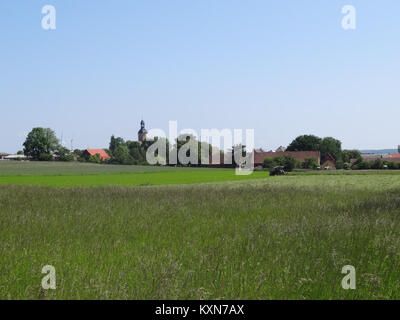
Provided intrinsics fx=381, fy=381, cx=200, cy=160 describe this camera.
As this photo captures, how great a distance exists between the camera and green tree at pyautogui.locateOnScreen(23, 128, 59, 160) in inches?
4131

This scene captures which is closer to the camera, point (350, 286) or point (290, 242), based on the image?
point (350, 286)

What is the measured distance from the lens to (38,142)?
106188 mm

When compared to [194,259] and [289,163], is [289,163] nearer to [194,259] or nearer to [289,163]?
[289,163]

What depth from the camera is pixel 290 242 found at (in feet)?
20.4

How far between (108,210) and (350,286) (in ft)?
25.6

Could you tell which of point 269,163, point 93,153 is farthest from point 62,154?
point 269,163

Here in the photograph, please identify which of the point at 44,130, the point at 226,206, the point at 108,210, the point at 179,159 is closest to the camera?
the point at 108,210

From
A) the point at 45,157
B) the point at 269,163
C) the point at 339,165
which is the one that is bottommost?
the point at 339,165

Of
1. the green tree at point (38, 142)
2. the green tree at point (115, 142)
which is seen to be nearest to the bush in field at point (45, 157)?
the green tree at point (38, 142)

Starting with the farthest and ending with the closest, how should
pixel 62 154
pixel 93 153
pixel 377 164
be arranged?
pixel 93 153 < pixel 62 154 < pixel 377 164
